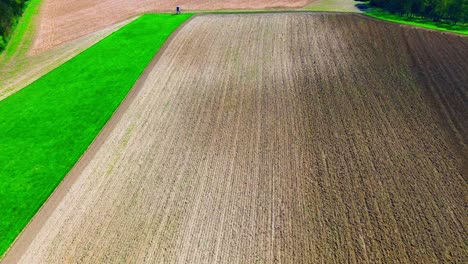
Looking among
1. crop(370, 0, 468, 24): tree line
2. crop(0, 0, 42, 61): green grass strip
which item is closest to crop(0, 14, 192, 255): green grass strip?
crop(0, 0, 42, 61): green grass strip

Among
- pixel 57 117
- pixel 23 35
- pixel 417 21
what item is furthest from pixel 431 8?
pixel 23 35

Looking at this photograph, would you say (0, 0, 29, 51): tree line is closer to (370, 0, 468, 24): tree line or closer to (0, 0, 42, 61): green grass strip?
(0, 0, 42, 61): green grass strip

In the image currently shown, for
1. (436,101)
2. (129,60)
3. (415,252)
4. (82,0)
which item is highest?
(82,0)

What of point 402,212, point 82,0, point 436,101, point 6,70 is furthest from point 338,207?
point 82,0

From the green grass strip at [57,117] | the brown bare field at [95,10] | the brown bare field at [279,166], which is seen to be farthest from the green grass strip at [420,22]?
the green grass strip at [57,117]

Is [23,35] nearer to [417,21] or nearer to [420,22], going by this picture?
[417,21]

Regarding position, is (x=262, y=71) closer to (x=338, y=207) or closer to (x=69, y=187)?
(x=338, y=207)

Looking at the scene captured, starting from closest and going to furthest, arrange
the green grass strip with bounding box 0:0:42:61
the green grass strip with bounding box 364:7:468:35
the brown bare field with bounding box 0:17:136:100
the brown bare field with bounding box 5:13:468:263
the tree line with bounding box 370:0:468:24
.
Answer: the brown bare field with bounding box 5:13:468:263 < the brown bare field with bounding box 0:17:136:100 < the green grass strip with bounding box 364:7:468:35 < the green grass strip with bounding box 0:0:42:61 < the tree line with bounding box 370:0:468:24
